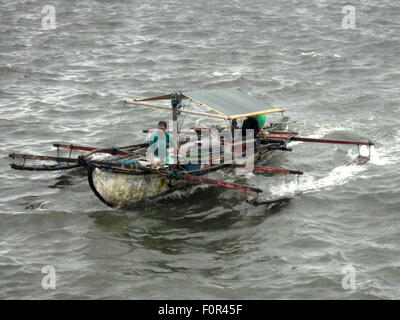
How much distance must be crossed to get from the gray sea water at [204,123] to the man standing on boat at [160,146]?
107 centimetres

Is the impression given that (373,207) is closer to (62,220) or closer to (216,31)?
(62,220)

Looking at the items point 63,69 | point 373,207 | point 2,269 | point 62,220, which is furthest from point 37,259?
point 63,69

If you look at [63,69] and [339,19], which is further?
[339,19]

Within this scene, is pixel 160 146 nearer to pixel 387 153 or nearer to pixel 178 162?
pixel 178 162

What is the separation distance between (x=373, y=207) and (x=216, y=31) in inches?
759

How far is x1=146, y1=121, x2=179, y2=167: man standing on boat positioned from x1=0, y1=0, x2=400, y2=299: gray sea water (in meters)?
1.07

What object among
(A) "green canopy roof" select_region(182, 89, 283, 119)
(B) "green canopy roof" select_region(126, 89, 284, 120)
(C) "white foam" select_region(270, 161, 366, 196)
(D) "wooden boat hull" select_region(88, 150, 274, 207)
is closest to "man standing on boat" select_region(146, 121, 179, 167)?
(D) "wooden boat hull" select_region(88, 150, 274, 207)

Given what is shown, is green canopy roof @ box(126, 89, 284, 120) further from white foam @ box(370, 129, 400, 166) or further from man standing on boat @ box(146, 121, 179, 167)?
white foam @ box(370, 129, 400, 166)

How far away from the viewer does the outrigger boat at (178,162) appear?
487 inches

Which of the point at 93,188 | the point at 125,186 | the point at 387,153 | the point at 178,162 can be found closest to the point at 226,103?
the point at 178,162

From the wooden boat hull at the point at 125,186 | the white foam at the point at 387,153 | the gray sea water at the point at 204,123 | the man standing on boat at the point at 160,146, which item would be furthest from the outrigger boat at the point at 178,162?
the white foam at the point at 387,153

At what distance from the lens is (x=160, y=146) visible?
1315 centimetres

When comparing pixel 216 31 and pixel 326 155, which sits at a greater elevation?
pixel 216 31

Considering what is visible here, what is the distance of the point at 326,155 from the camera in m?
16.9
